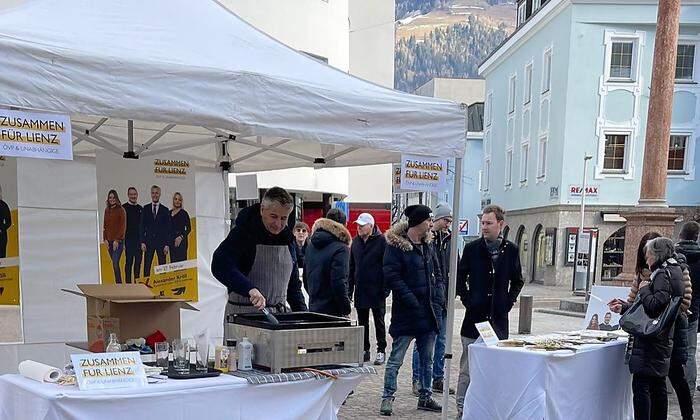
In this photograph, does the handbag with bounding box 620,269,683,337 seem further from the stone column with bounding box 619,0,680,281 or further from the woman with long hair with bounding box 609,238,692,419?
the stone column with bounding box 619,0,680,281

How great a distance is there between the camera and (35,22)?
342 cm

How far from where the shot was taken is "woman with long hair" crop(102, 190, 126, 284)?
235 inches

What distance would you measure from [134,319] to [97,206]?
233cm

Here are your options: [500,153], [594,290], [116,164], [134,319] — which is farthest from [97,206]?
[500,153]

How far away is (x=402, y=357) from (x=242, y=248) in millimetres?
2149

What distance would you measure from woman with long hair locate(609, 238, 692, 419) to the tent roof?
5.72 ft

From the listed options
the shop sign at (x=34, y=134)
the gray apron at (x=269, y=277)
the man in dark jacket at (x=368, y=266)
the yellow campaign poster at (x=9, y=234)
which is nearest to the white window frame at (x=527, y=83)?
the man in dark jacket at (x=368, y=266)

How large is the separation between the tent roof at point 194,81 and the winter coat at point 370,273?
2725mm

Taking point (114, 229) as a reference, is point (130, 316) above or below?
below

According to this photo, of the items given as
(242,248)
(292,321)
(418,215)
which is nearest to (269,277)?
(242,248)

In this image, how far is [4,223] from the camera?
5.45 meters

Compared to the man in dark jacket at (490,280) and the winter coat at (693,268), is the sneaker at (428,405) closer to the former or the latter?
the man in dark jacket at (490,280)

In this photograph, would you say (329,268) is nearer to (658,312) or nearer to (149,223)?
(149,223)

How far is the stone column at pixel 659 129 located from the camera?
33.6ft
